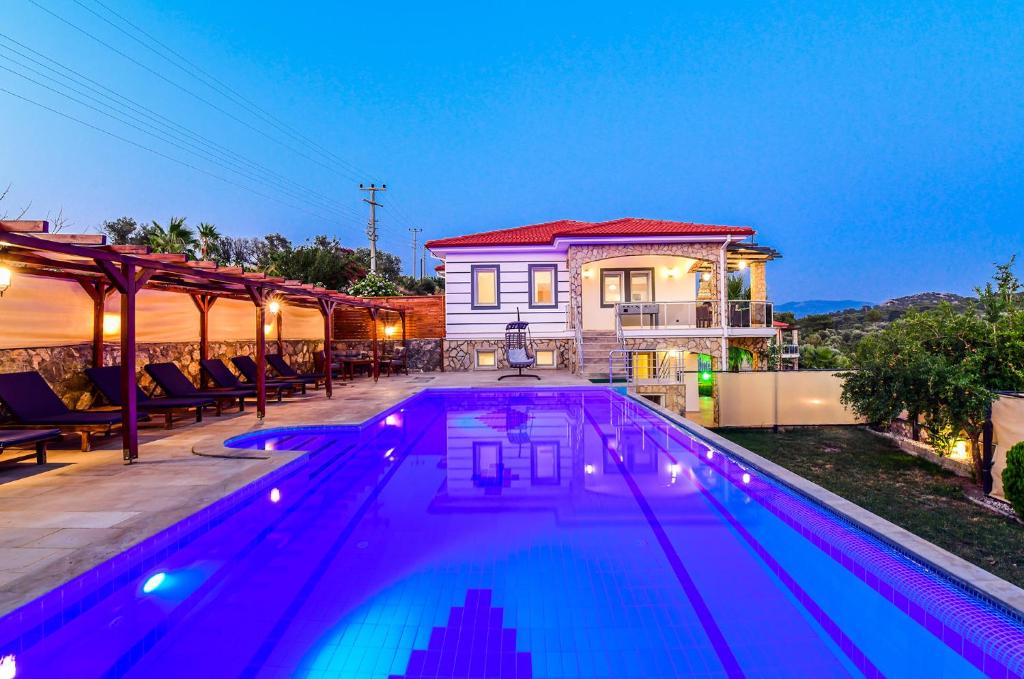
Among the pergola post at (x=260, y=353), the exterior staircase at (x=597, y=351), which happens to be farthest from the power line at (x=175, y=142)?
the exterior staircase at (x=597, y=351)

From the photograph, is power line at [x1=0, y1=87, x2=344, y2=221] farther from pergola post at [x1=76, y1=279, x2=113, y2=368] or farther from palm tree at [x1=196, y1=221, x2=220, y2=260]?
pergola post at [x1=76, y1=279, x2=113, y2=368]

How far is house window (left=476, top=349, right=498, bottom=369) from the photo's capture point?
677 inches

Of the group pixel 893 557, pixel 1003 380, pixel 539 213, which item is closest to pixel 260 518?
pixel 893 557

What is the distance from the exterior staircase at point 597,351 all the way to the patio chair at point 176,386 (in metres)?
8.56

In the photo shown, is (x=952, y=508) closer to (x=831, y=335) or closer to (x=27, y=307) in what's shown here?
(x=27, y=307)

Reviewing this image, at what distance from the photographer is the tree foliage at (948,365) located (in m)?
8.63

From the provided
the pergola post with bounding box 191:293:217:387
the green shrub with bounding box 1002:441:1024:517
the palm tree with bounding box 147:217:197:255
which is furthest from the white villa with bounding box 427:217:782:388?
the palm tree with bounding box 147:217:197:255

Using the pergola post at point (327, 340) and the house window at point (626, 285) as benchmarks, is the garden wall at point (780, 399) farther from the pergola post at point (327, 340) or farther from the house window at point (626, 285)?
the pergola post at point (327, 340)

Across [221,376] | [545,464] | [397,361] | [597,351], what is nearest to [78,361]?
[221,376]

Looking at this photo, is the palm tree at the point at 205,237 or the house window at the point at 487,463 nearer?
the house window at the point at 487,463

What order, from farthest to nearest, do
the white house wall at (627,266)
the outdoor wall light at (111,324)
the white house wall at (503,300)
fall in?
the white house wall at (627,266) < the white house wall at (503,300) < the outdoor wall light at (111,324)

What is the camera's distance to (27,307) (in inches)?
278

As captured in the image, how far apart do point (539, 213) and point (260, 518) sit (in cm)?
7646

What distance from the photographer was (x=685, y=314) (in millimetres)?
14828
